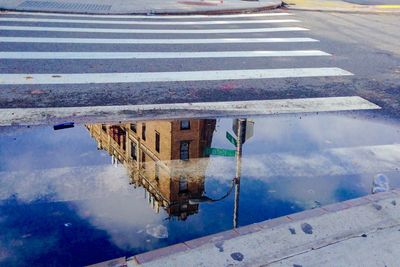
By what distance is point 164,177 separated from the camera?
4984 millimetres

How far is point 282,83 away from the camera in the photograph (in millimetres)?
8156

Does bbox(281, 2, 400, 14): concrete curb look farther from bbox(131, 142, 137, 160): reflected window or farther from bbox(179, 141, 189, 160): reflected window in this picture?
bbox(131, 142, 137, 160): reflected window

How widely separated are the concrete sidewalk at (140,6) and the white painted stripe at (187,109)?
8929mm

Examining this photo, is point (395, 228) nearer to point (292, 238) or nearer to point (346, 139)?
point (292, 238)

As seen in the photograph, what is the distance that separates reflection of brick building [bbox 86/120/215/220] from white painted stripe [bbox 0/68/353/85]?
6.37 feet

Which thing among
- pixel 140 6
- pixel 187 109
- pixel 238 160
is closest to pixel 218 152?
pixel 238 160

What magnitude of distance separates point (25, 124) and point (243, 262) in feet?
12.4

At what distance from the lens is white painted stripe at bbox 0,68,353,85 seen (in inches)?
307

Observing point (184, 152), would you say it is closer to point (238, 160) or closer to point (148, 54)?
point (238, 160)

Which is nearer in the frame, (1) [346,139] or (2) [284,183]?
(2) [284,183]

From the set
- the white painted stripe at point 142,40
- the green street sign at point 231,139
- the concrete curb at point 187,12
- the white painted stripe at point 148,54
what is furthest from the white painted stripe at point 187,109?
the concrete curb at point 187,12

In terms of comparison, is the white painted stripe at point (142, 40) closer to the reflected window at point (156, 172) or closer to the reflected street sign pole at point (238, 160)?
the reflected street sign pole at point (238, 160)

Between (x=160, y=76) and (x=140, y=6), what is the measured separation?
27.4 ft

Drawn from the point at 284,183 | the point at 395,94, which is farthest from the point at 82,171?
the point at 395,94
